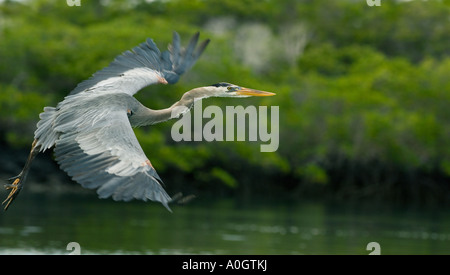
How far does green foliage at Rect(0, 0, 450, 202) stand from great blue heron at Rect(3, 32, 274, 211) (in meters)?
24.0

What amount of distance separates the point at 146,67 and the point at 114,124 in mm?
2588

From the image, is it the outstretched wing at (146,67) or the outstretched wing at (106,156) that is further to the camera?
the outstretched wing at (146,67)

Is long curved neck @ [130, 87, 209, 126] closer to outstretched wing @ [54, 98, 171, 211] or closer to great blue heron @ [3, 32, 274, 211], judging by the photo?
great blue heron @ [3, 32, 274, 211]

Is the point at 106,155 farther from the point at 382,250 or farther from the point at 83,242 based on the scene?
the point at 382,250

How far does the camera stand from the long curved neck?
1116 centimetres

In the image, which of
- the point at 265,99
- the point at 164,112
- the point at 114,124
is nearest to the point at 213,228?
the point at 164,112

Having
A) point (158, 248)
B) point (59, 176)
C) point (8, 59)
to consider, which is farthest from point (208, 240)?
point (8, 59)

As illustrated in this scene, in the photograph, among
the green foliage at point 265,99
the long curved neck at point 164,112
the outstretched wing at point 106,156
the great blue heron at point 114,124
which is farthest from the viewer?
the green foliage at point 265,99

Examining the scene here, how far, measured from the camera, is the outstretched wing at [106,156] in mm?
8812

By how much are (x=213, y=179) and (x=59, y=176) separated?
23.3 ft

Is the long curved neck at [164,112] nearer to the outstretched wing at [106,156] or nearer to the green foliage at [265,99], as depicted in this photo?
the outstretched wing at [106,156]

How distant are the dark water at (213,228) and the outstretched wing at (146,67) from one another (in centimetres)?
790

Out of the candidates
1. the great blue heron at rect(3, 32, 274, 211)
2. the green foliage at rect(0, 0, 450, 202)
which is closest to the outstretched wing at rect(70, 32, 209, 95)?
the great blue heron at rect(3, 32, 274, 211)

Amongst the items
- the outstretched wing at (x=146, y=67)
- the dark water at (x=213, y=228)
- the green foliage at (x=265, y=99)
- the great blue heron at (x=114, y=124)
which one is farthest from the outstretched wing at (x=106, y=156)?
the green foliage at (x=265, y=99)
